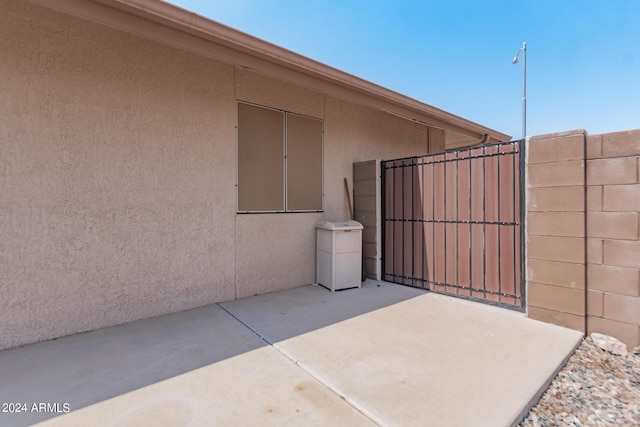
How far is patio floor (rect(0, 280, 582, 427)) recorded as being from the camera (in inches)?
71.2

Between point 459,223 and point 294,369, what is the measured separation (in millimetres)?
3005

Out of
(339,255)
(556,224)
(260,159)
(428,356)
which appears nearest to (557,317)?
(556,224)

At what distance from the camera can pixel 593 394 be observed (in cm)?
207

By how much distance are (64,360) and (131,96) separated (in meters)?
2.72

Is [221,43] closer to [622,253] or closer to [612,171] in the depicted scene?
[612,171]

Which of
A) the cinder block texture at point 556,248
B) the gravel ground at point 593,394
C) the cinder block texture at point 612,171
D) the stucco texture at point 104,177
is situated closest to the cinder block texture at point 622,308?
the gravel ground at point 593,394

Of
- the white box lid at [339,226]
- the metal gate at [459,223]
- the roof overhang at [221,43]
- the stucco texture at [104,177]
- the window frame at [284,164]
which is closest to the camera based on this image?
the roof overhang at [221,43]

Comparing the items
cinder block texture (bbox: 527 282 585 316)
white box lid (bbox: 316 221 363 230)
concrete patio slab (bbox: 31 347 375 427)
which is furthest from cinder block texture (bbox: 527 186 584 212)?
concrete patio slab (bbox: 31 347 375 427)

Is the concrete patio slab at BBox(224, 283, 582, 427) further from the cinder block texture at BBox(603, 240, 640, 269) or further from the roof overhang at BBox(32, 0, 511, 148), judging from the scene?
the roof overhang at BBox(32, 0, 511, 148)

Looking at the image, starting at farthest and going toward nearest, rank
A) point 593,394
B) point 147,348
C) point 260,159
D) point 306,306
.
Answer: point 260,159
point 306,306
point 147,348
point 593,394

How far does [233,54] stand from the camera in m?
3.22

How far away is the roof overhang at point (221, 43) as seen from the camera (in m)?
2.46

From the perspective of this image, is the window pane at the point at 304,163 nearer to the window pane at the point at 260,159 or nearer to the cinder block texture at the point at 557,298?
the window pane at the point at 260,159

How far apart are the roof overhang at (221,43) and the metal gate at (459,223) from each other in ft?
4.48
